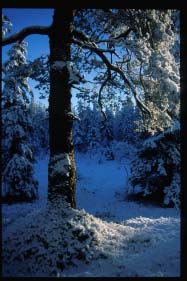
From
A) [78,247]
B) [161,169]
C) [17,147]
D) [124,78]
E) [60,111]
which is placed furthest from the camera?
[17,147]

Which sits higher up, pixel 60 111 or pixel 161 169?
pixel 60 111

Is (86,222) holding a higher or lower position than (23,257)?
higher

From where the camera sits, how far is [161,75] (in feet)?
27.5

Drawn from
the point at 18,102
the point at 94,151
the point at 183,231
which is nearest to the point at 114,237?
the point at 183,231

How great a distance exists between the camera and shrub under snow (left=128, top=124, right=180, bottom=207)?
1916 cm

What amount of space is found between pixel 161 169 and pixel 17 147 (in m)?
10.0

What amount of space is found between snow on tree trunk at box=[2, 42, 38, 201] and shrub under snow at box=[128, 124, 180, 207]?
24.3 ft

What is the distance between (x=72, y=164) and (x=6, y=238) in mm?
2722

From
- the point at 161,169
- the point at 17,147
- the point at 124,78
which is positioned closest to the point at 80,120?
the point at 124,78

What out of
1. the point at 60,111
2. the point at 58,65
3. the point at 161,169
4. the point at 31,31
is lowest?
the point at 161,169

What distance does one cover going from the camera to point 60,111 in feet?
29.6

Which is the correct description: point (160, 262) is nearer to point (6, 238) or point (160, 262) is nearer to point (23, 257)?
point (23, 257)

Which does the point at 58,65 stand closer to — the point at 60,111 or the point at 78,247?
the point at 60,111

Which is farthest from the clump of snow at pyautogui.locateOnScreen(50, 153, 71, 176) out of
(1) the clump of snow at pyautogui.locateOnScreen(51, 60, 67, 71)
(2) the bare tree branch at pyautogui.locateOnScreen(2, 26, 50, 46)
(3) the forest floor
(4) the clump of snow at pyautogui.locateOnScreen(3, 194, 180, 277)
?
(2) the bare tree branch at pyautogui.locateOnScreen(2, 26, 50, 46)
